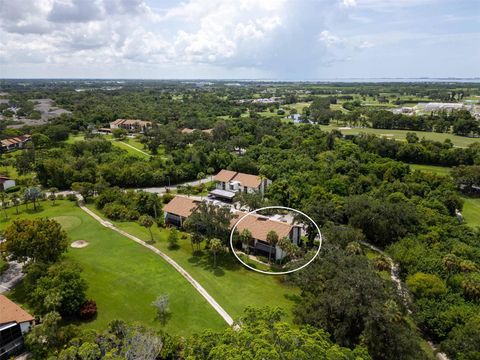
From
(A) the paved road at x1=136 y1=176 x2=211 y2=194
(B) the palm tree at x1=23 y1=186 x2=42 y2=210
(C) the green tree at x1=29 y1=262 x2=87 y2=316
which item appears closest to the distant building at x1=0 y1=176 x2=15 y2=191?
(B) the palm tree at x1=23 y1=186 x2=42 y2=210

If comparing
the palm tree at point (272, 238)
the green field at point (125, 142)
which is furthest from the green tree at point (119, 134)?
the palm tree at point (272, 238)

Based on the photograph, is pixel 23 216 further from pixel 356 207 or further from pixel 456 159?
pixel 456 159

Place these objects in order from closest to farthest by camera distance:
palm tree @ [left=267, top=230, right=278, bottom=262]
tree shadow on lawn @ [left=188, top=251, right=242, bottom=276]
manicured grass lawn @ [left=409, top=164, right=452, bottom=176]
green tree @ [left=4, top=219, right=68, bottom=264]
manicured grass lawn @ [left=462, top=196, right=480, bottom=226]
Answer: green tree @ [left=4, top=219, right=68, bottom=264] → palm tree @ [left=267, top=230, right=278, bottom=262] → tree shadow on lawn @ [left=188, top=251, right=242, bottom=276] → manicured grass lawn @ [left=462, top=196, right=480, bottom=226] → manicured grass lawn @ [left=409, top=164, right=452, bottom=176]

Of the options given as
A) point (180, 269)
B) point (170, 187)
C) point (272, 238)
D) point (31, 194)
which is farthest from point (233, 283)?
point (31, 194)

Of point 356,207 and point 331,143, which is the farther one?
point 331,143

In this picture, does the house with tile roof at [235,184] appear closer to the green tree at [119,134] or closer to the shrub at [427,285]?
the shrub at [427,285]

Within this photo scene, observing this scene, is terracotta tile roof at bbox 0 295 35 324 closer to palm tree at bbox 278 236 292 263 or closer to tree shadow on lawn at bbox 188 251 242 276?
tree shadow on lawn at bbox 188 251 242 276

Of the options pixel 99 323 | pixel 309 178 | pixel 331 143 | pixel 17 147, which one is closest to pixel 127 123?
pixel 17 147
